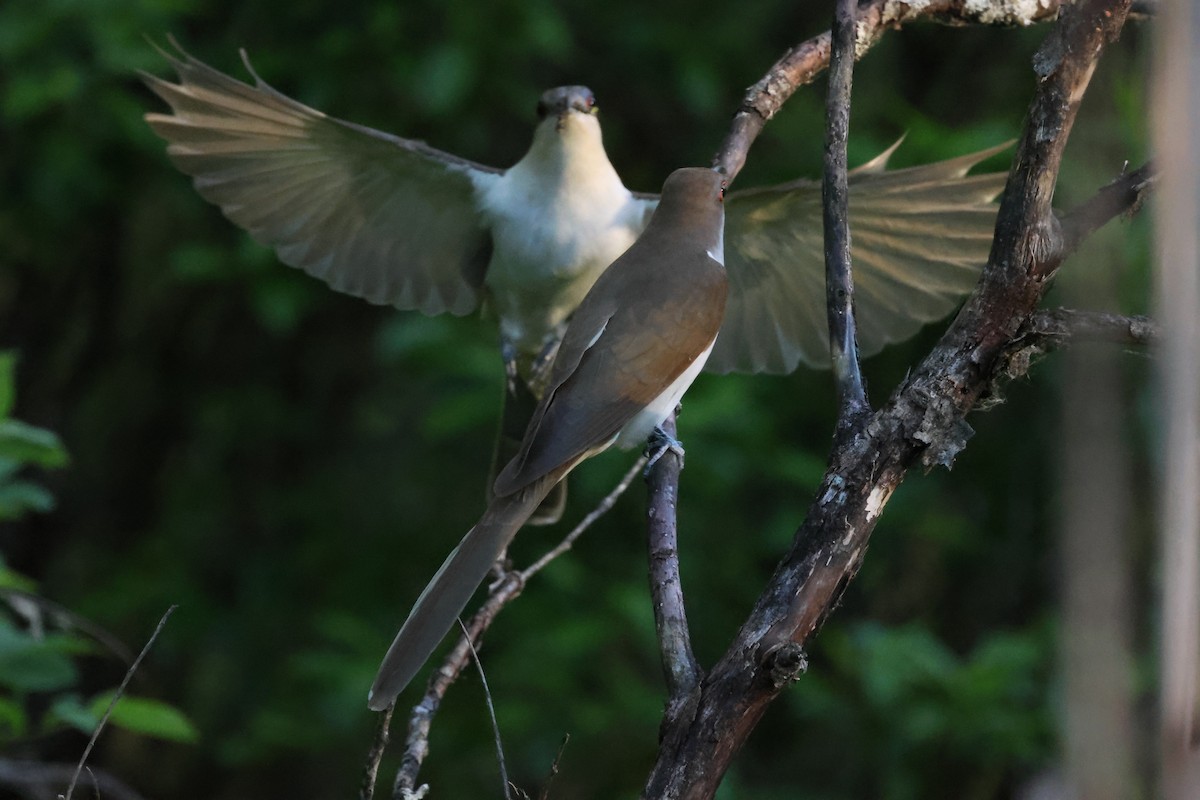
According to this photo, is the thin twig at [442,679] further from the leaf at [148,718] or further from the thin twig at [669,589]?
the leaf at [148,718]

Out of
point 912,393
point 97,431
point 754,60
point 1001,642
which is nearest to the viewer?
point 912,393

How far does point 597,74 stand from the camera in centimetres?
584

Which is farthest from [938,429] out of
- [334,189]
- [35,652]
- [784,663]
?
[334,189]

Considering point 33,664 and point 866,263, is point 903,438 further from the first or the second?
point 866,263

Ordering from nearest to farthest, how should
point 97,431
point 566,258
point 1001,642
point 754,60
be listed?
1. point 566,258
2. point 1001,642
3. point 754,60
4. point 97,431

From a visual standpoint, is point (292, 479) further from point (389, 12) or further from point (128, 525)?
point (389, 12)

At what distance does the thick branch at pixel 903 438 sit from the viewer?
5.23ft

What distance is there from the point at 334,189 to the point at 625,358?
5.15 feet

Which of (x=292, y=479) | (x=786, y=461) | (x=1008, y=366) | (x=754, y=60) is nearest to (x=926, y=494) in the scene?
(x=786, y=461)

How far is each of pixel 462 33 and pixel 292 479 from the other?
89.6 inches

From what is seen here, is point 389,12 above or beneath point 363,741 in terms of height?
above

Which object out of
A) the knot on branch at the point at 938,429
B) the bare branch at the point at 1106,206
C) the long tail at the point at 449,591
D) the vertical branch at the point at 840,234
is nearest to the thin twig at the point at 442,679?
the long tail at the point at 449,591

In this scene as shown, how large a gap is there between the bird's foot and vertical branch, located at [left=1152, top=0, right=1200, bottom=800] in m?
1.38

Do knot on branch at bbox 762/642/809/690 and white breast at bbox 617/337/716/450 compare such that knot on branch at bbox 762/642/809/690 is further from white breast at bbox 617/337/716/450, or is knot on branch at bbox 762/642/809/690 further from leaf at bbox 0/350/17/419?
leaf at bbox 0/350/17/419
